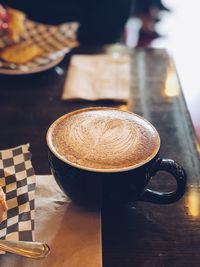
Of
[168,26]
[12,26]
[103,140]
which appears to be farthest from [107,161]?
[168,26]

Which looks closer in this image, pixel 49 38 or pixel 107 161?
pixel 107 161

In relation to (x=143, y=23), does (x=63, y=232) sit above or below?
above

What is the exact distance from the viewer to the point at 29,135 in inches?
37.8

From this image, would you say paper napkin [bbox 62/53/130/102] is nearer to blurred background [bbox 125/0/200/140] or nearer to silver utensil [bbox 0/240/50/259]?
silver utensil [bbox 0/240/50/259]

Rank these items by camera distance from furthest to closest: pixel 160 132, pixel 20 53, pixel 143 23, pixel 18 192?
pixel 143 23, pixel 20 53, pixel 160 132, pixel 18 192

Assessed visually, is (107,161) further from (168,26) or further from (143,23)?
(143,23)

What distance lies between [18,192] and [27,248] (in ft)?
0.54

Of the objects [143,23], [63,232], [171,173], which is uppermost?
[171,173]

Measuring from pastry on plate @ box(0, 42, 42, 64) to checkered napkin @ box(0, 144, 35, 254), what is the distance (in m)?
0.64

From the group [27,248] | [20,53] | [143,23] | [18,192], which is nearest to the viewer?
[27,248]

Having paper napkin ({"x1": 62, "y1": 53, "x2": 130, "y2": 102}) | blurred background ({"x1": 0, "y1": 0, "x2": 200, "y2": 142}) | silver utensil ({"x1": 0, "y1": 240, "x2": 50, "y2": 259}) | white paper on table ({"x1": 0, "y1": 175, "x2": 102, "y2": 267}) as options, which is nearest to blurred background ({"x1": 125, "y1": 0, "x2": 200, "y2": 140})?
blurred background ({"x1": 0, "y1": 0, "x2": 200, "y2": 142})

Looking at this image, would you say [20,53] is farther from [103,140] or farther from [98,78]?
[103,140]

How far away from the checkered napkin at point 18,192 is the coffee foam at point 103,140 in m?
0.13

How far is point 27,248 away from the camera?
0.59 metres
